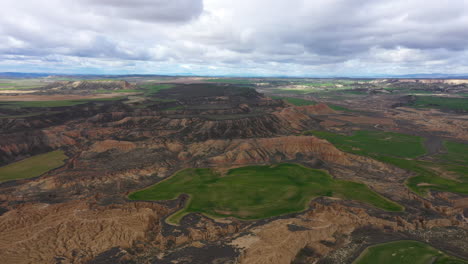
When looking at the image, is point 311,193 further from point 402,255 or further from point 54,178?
point 54,178

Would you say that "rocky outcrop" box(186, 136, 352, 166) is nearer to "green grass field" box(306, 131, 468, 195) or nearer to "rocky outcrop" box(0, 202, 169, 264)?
"green grass field" box(306, 131, 468, 195)

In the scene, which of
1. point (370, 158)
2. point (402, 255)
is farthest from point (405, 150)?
point (402, 255)

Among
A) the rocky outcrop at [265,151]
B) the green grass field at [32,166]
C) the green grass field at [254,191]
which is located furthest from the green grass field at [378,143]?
the green grass field at [32,166]

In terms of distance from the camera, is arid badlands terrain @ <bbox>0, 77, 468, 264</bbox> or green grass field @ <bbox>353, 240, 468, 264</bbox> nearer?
green grass field @ <bbox>353, 240, 468, 264</bbox>

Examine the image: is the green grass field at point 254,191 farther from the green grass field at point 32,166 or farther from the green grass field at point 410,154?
the green grass field at point 32,166

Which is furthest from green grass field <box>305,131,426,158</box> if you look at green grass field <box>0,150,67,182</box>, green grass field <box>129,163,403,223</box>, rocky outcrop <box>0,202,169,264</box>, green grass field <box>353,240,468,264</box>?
green grass field <box>0,150,67,182</box>
